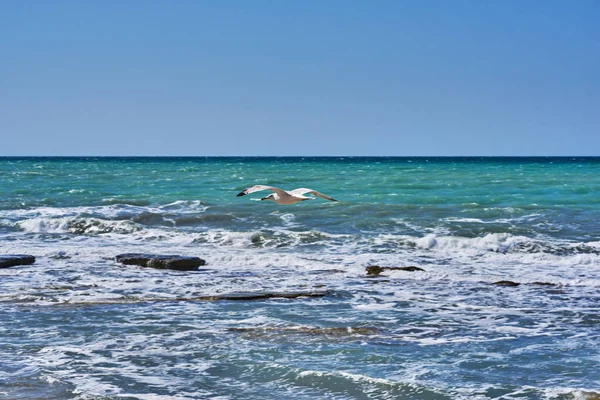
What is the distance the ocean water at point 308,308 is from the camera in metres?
7.00

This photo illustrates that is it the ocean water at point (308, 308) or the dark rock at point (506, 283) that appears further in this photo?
the dark rock at point (506, 283)

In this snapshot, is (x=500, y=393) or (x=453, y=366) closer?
(x=500, y=393)

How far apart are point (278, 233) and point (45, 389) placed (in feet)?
41.4

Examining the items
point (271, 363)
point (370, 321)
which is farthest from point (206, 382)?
point (370, 321)

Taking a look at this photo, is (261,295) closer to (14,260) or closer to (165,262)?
(165,262)

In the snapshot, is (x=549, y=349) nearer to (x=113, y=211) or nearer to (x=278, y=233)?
(x=278, y=233)

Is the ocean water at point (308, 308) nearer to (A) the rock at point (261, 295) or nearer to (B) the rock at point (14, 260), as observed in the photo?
(A) the rock at point (261, 295)

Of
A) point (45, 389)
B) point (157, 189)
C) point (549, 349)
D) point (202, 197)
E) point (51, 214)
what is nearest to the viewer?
point (45, 389)

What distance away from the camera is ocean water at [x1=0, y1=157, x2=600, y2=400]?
275 inches

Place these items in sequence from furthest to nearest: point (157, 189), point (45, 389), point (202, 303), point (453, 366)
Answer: point (157, 189), point (202, 303), point (453, 366), point (45, 389)

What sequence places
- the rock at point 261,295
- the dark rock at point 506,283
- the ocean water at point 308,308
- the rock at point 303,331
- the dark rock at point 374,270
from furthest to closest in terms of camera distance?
the dark rock at point 374,270, the dark rock at point 506,283, the rock at point 261,295, the rock at point 303,331, the ocean water at point 308,308

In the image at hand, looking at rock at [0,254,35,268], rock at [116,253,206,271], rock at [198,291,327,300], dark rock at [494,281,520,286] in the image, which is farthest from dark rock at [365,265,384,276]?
rock at [0,254,35,268]

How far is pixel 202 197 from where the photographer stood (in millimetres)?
29750

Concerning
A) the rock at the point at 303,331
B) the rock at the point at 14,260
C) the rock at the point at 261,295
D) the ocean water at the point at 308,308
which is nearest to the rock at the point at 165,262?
the ocean water at the point at 308,308
